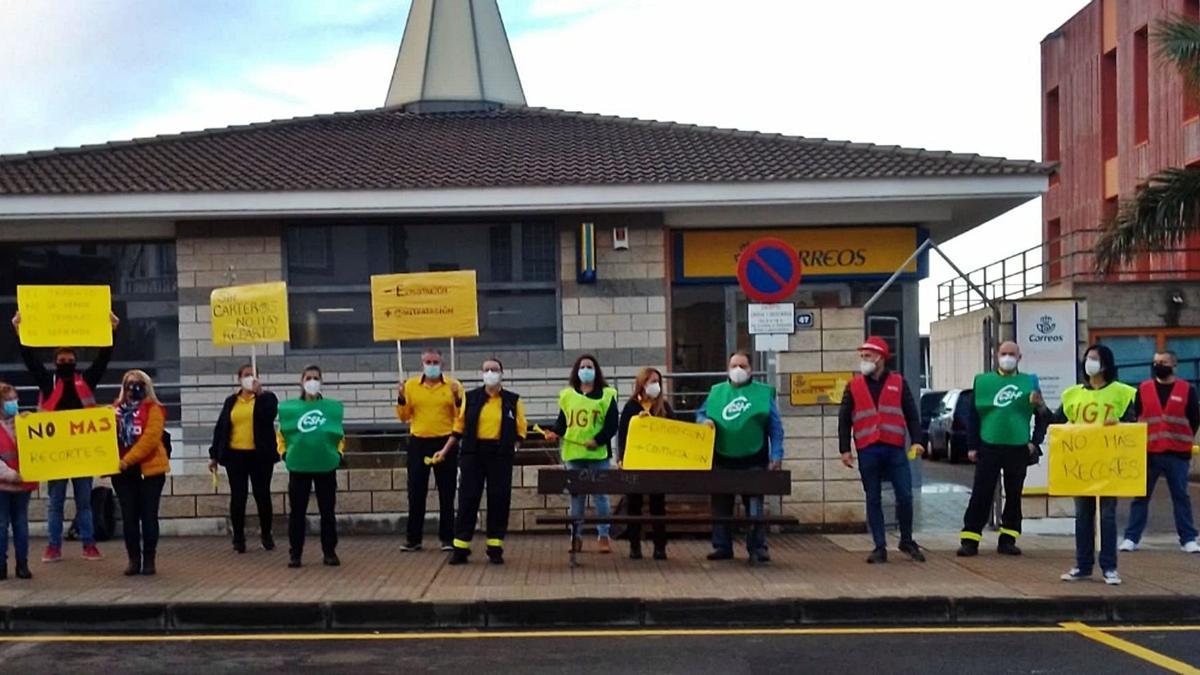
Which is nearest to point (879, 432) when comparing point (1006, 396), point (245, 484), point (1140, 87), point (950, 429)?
point (1006, 396)

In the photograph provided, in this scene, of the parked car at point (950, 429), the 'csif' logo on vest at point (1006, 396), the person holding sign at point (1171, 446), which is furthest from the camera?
the parked car at point (950, 429)

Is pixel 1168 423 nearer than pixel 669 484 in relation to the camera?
No

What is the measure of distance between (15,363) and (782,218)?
9.95m

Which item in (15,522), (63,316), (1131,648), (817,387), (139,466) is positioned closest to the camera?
(1131,648)

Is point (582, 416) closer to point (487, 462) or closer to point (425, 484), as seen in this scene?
point (487, 462)

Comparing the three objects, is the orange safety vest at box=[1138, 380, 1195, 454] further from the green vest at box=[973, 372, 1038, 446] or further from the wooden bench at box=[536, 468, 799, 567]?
the wooden bench at box=[536, 468, 799, 567]

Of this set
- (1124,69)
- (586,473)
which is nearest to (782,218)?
(586,473)

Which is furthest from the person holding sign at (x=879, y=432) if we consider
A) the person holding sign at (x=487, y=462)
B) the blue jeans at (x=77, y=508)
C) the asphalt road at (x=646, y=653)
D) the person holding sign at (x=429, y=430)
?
the blue jeans at (x=77, y=508)

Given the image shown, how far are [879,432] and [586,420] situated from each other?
2.60 metres

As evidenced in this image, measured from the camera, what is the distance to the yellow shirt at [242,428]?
13.3 meters

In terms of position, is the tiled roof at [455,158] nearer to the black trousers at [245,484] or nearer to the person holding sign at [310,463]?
the black trousers at [245,484]

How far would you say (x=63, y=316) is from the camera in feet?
43.2

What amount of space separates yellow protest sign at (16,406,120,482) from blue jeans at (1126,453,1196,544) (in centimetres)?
905

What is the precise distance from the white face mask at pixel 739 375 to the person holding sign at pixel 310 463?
11.6 feet
